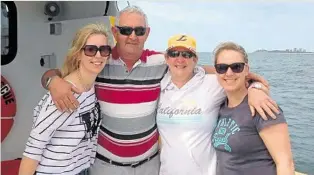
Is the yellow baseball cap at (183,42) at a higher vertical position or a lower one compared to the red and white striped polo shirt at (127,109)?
higher

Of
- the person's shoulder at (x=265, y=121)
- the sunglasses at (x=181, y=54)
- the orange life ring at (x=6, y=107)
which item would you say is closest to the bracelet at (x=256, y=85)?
the person's shoulder at (x=265, y=121)

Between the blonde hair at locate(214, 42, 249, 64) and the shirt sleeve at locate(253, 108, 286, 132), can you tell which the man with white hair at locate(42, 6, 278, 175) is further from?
the shirt sleeve at locate(253, 108, 286, 132)

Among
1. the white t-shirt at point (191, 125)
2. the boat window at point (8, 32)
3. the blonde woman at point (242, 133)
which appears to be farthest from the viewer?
the boat window at point (8, 32)

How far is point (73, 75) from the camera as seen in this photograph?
204 cm

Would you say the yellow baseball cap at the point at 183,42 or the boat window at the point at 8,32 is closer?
the yellow baseball cap at the point at 183,42

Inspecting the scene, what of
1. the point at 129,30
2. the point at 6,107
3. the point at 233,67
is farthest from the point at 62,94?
the point at 6,107

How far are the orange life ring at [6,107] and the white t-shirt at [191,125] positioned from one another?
159 cm

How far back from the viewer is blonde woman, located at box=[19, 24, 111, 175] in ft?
6.20

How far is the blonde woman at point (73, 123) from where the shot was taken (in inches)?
74.4

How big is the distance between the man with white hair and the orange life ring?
4.04 ft

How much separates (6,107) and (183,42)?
1.78 metres

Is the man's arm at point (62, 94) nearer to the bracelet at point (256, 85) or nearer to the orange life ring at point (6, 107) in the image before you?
the bracelet at point (256, 85)

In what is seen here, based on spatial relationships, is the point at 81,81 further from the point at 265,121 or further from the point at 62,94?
the point at 265,121

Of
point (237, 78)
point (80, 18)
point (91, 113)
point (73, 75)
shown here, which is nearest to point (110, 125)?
point (91, 113)
